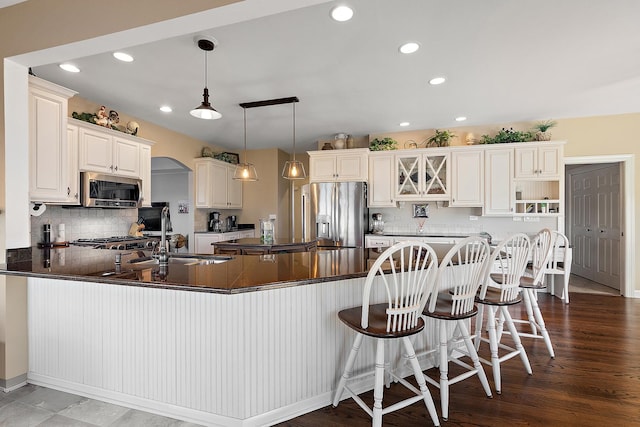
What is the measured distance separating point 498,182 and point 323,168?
2718 millimetres

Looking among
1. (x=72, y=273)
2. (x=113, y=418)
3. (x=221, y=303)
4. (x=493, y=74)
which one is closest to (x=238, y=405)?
(x=221, y=303)

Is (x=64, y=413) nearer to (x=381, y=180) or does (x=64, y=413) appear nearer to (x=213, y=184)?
(x=213, y=184)

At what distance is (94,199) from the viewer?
139 inches

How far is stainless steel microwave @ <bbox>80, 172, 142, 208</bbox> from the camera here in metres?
3.46

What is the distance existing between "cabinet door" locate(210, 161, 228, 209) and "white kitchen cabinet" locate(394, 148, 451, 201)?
3.17 meters

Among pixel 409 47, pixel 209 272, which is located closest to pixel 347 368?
pixel 209 272

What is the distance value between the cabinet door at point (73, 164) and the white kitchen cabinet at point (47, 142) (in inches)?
13.9

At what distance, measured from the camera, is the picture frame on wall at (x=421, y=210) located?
5.39 metres

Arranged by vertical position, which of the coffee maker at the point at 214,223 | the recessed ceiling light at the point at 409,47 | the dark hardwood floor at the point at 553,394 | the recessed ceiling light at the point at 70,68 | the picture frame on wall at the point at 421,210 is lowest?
the dark hardwood floor at the point at 553,394

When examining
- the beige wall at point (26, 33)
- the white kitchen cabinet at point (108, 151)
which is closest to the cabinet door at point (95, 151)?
the white kitchen cabinet at point (108, 151)

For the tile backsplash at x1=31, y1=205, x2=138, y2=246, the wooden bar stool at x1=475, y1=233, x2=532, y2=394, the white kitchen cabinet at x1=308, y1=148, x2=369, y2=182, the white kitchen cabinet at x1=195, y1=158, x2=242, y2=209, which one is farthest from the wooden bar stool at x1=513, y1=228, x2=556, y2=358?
the white kitchen cabinet at x1=195, y1=158, x2=242, y2=209

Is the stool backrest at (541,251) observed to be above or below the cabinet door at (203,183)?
below

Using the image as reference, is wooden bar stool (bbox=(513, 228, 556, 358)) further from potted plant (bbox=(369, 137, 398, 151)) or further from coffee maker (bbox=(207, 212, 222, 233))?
coffee maker (bbox=(207, 212, 222, 233))

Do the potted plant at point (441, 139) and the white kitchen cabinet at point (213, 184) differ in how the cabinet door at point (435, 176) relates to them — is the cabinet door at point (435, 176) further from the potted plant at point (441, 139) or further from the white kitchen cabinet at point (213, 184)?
the white kitchen cabinet at point (213, 184)
